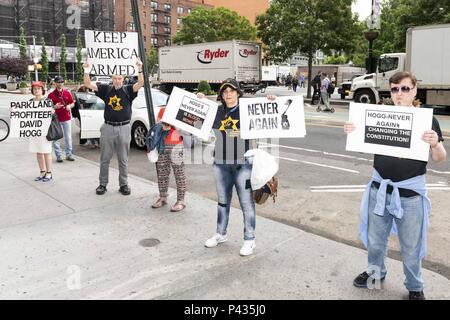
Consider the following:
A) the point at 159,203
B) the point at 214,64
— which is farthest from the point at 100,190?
the point at 214,64

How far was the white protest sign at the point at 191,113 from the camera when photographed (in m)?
4.88

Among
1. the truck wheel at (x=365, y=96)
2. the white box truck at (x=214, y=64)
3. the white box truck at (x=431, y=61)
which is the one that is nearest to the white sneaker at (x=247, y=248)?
the white box truck at (x=431, y=61)

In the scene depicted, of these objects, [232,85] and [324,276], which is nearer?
[324,276]

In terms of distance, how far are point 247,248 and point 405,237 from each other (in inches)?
63.7

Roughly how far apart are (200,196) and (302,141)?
6.36m

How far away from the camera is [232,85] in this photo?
172 inches

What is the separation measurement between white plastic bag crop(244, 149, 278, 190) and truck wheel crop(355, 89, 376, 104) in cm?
1950

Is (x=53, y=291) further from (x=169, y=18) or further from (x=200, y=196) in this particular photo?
(x=169, y=18)

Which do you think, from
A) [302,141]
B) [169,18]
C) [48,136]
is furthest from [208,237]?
[169,18]

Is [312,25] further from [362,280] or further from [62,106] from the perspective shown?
[362,280]

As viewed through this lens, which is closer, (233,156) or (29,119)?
(233,156)

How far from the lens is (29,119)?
25.0 feet

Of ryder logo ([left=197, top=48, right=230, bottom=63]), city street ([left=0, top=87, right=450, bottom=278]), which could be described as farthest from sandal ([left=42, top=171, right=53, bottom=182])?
ryder logo ([left=197, top=48, right=230, bottom=63])

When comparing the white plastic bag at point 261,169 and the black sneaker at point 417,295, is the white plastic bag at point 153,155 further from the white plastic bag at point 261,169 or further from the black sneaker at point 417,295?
the black sneaker at point 417,295
